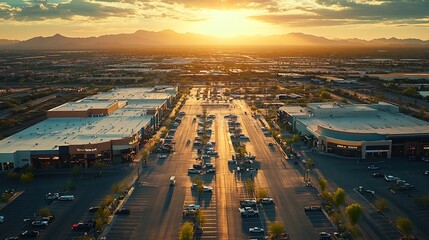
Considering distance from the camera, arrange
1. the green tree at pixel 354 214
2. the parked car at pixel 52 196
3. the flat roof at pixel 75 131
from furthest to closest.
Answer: the flat roof at pixel 75 131 → the parked car at pixel 52 196 → the green tree at pixel 354 214

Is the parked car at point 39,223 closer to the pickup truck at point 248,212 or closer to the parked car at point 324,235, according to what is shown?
the pickup truck at point 248,212

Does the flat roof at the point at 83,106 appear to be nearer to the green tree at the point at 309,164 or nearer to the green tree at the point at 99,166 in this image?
the green tree at the point at 99,166

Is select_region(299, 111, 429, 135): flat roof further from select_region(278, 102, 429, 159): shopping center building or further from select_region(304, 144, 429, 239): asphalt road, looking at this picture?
select_region(304, 144, 429, 239): asphalt road

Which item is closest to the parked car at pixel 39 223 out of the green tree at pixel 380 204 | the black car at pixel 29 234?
the black car at pixel 29 234

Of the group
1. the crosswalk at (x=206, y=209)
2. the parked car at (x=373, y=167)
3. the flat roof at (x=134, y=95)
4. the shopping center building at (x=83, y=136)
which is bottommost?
the crosswalk at (x=206, y=209)

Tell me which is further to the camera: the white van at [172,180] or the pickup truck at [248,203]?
the white van at [172,180]

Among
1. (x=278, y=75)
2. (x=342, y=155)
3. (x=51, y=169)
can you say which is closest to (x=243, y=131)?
(x=342, y=155)

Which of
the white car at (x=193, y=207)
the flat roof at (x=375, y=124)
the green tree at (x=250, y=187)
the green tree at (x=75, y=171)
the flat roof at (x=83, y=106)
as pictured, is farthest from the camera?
the flat roof at (x=83, y=106)

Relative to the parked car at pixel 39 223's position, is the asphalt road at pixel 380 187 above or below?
above
